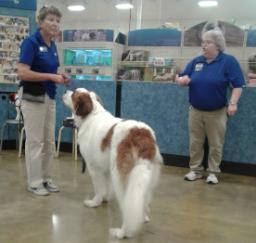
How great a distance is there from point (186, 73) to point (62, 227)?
2514 millimetres

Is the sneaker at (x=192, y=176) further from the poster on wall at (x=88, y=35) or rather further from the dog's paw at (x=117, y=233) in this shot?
the poster on wall at (x=88, y=35)

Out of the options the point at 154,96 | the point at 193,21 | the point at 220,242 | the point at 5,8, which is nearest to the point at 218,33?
the point at 154,96

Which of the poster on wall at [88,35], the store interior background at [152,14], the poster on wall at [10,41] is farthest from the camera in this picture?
the store interior background at [152,14]

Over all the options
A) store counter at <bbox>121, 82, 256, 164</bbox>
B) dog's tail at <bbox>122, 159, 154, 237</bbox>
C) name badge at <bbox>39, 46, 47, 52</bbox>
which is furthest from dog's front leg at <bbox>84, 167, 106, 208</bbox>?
store counter at <bbox>121, 82, 256, 164</bbox>

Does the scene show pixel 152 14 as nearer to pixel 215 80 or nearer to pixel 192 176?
pixel 215 80

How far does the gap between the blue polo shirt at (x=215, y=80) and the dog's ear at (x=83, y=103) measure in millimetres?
1523

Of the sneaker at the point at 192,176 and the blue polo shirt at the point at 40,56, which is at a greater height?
the blue polo shirt at the point at 40,56

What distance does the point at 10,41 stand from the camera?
600 cm

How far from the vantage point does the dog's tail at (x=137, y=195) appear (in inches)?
101

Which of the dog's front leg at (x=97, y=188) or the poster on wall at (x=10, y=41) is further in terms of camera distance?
the poster on wall at (x=10, y=41)

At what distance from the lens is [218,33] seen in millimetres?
4309

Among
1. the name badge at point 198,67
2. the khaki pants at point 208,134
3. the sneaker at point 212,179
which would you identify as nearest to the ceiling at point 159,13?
the name badge at point 198,67

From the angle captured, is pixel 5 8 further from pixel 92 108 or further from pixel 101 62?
pixel 92 108

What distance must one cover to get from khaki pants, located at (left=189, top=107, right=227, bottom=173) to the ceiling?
945 cm
